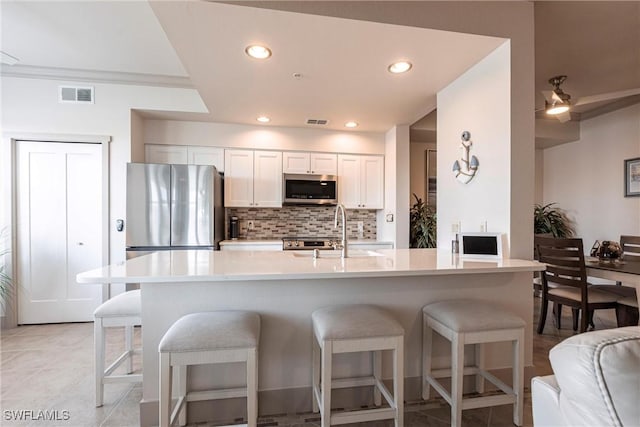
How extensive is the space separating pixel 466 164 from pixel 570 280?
1.54 meters

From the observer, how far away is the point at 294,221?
13.9ft

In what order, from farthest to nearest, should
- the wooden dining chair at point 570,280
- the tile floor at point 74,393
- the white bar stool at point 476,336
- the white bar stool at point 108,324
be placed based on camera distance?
the wooden dining chair at point 570,280, the white bar stool at point 108,324, the tile floor at point 74,393, the white bar stool at point 476,336

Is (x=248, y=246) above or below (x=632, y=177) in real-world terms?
below

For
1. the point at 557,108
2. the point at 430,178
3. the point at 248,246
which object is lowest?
the point at 248,246

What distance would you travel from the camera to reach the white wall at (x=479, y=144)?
1.97m

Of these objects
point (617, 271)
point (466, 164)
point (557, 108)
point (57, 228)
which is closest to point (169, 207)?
point (57, 228)

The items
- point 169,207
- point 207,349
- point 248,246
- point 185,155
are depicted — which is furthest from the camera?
point 185,155

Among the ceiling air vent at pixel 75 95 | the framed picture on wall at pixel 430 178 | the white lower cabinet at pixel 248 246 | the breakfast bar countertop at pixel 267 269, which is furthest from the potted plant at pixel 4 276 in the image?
the framed picture on wall at pixel 430 178

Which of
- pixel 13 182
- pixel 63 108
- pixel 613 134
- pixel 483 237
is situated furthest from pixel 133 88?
pixel 613 134

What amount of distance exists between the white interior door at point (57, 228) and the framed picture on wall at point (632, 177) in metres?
6.65

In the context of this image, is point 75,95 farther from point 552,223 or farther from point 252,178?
point 552,223

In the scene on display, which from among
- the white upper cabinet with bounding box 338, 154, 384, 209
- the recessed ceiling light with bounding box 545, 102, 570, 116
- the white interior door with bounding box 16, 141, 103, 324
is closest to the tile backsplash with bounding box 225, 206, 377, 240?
the white upper cabinet with bounding box 338, 154, 384, 209

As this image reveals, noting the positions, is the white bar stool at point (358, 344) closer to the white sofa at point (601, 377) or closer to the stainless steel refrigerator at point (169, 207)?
the white sofa at point (601, 377)

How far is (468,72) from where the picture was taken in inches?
88.9
